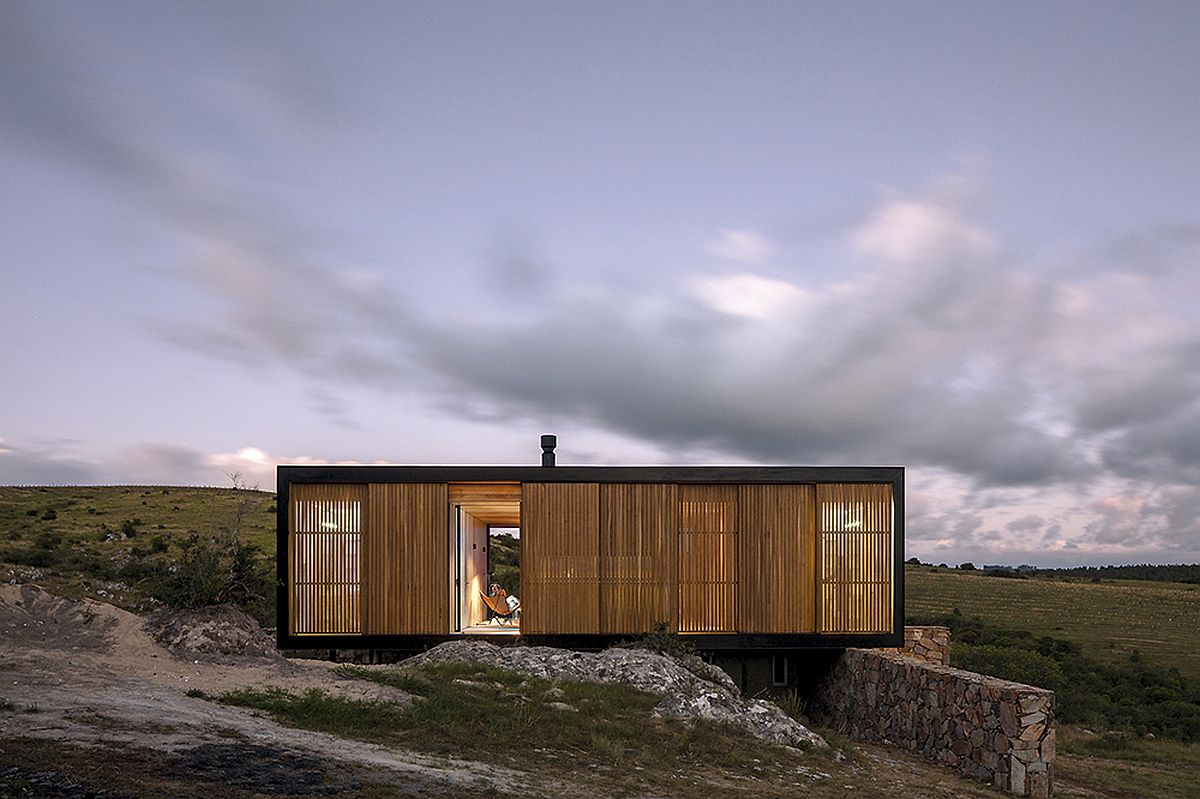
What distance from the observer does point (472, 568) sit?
2080cm

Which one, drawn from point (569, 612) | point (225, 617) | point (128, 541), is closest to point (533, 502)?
point (569, 612)

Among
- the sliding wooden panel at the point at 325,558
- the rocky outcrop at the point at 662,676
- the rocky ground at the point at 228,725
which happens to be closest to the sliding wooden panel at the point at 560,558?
the rocky outcrop at the point at 662,676

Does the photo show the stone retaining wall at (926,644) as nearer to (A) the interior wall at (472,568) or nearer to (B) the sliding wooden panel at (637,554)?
(B) the sliding wooden panel at (637,554)

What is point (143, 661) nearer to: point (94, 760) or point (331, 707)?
point (331, 707)

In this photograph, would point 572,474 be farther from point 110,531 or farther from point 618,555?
point 110,531

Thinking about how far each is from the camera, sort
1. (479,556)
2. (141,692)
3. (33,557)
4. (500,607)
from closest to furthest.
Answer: (141,692), (500,607), (479,556), (33,557)

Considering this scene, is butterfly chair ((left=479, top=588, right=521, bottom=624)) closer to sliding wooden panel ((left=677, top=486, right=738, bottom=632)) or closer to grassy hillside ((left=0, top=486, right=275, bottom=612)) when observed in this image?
sliding wooden panel ((left=677, top=486, right=738, bottom=632))

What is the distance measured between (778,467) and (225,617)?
9.27 meters

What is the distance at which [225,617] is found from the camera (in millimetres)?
12852

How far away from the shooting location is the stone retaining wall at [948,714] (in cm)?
1244

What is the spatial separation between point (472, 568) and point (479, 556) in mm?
1988

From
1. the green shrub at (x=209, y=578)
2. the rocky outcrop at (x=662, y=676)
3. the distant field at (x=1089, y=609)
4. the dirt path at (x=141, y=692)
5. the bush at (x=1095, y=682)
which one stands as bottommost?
the distant field at (x=1089, y=609)

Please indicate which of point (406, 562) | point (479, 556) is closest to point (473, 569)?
point (479, 556)

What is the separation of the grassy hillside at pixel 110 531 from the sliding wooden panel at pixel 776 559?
12478mm
